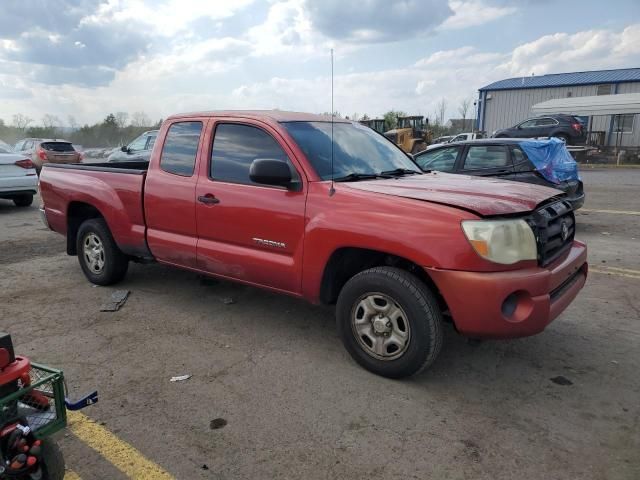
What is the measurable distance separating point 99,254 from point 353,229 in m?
3.33

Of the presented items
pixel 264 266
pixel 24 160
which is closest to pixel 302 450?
pixel 264 266

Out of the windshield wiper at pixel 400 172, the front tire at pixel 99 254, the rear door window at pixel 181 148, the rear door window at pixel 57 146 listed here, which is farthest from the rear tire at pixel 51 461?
the rear door window at pixel 57 146

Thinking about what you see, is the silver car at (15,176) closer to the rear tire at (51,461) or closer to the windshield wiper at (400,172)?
the windshield wiper at (400,172)

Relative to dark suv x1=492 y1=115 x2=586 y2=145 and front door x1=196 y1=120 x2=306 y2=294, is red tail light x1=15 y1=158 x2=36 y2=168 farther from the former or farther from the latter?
dark suv x1=492 y1=115 x2=586 y2=145

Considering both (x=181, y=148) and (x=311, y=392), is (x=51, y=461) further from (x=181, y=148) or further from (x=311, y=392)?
(x=181, y=148)

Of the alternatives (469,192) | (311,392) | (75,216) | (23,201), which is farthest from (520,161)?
(23,201)

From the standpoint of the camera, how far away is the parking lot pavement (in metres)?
2.66

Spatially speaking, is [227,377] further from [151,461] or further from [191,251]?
[191,251]

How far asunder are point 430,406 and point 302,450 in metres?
0.90

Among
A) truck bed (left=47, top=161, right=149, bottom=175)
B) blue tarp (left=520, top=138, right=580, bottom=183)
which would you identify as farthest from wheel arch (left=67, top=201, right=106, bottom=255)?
blue tarp (left=520, top=138, right=580, bottom=183)

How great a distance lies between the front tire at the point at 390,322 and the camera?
3.22 metres

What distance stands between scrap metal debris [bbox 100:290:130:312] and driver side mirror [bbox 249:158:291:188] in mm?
2229

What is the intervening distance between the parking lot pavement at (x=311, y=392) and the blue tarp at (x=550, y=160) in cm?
310

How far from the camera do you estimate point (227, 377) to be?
3.54m
